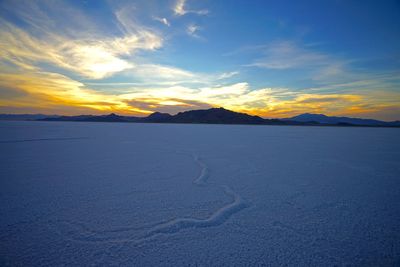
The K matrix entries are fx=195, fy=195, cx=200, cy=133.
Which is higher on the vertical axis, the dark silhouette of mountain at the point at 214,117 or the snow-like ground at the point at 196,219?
the dark silhouette of mountain at the point at 214,117

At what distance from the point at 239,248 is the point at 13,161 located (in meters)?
6.55

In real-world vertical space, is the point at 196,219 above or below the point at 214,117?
below

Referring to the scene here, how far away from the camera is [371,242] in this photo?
205cm

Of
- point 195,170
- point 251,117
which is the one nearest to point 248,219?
point 195,170

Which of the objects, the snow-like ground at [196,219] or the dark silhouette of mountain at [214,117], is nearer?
the snow-like ground at [196,219]

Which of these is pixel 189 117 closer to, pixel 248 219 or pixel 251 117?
pixel 251 117

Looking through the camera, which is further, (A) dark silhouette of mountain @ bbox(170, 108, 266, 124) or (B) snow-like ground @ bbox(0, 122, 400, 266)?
(A) dark silhouette of mountain @ bbox(170, 108, 266, 124)

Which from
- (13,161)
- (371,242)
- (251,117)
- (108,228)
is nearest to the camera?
(371,242)

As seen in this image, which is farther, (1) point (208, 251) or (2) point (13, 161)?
(2) point (13, 161)

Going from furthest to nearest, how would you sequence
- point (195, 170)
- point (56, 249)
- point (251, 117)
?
point (251, 117) < point (195, 170) < point (56, 249)

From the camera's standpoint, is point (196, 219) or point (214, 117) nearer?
point (196, 219)

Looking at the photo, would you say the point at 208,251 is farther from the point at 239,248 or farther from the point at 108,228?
the point at 108,228

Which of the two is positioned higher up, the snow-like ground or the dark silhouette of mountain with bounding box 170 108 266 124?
the dark silhouette of mountain with bounding box 170 108 266 124

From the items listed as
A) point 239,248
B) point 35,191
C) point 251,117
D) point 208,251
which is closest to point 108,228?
A: point 208,251
